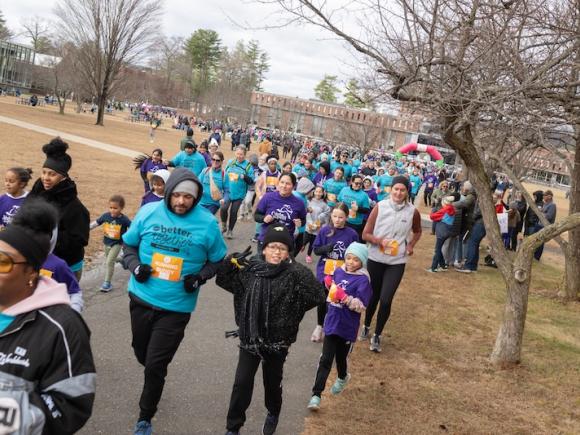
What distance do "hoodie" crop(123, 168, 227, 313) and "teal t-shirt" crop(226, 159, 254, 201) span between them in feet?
22.0

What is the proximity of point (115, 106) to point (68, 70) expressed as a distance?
98.8 ft

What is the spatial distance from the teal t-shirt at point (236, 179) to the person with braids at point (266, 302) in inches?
268

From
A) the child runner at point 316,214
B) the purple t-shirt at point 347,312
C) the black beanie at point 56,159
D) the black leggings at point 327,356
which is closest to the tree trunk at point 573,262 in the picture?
the child runner at point 316,214

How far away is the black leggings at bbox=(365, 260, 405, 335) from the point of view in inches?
241

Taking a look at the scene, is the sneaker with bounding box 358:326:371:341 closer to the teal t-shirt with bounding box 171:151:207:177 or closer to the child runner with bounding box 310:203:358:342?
the child runner with bounding box 310:203:358:342

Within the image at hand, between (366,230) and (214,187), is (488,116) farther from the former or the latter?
(214,187)

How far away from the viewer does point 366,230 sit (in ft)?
20.6

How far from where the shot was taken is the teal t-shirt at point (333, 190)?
10875 mm

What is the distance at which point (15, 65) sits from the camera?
244ft

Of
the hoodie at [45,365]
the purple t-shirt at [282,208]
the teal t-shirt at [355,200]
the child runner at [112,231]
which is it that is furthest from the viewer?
the teal t-shirt at [355,200]

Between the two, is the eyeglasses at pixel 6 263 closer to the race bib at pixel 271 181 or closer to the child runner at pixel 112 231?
the child runner at pixel 112 231

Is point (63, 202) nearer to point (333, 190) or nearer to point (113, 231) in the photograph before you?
point (113, 231)

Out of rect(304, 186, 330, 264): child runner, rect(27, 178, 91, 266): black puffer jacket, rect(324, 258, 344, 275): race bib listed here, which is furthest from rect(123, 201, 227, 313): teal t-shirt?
rect(304, 186, 330, 264): child runner

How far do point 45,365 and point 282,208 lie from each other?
5195 mm
